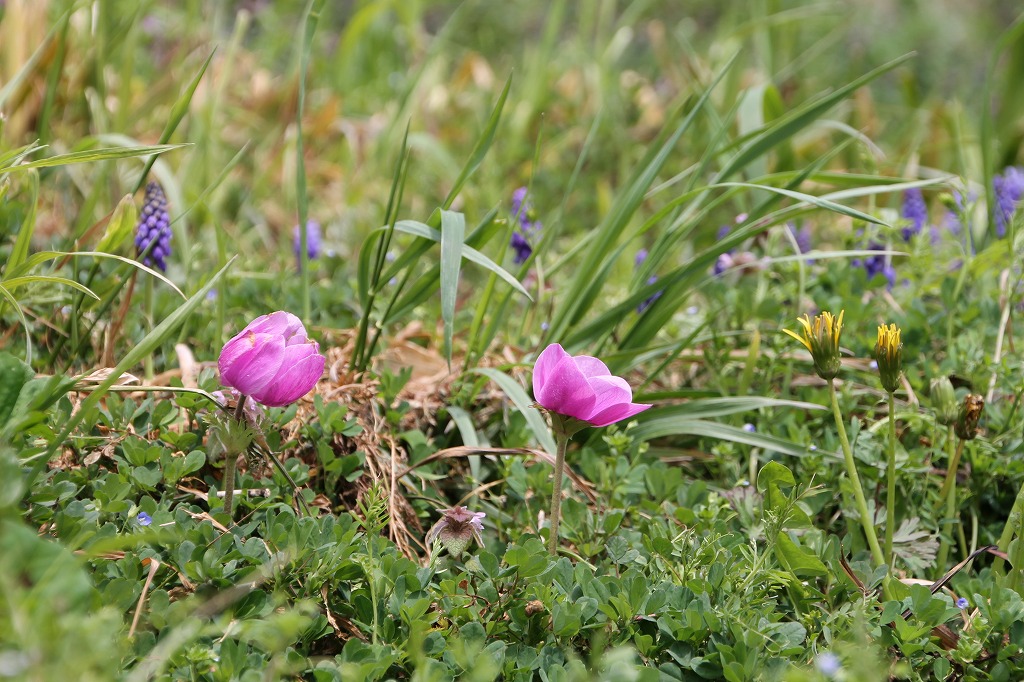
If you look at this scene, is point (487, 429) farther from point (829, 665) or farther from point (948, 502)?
point (829, 665)

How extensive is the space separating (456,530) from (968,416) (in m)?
0.76

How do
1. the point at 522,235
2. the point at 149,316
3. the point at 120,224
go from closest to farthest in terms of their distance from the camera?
the point at 120,224 → the point at 149,316 → the point at 522,235

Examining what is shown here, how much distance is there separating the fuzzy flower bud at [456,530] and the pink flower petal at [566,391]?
0.19 metres

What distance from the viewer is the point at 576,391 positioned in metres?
1.16

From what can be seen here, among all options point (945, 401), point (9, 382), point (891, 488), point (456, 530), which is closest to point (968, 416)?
point (945, 401)

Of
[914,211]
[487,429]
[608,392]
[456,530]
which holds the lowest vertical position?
[487,429]

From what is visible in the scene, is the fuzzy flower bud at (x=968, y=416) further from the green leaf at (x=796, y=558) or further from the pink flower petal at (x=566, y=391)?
the pink flower petal at (x=566, y=391)

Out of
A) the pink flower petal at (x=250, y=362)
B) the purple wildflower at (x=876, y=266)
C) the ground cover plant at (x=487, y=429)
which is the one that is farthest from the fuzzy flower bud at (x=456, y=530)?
the purple wildflower at (x=876, y=266)

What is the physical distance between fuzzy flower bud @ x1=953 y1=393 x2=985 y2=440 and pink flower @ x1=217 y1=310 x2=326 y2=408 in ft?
3.02

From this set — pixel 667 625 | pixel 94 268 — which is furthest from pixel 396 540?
pixel 94 268

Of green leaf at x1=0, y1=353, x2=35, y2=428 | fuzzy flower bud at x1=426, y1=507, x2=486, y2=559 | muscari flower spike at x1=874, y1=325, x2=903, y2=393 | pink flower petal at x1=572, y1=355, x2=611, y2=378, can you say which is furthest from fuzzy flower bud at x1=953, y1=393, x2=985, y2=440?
green leaf at x1=0, y1=353, x2=35, y2=428

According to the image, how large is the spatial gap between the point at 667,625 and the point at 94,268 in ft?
3.61

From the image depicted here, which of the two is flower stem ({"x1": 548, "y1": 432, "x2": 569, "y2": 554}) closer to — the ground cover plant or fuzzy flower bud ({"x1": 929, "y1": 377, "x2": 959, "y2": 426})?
the ground cover plant

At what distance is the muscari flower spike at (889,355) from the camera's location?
4.04 ft
